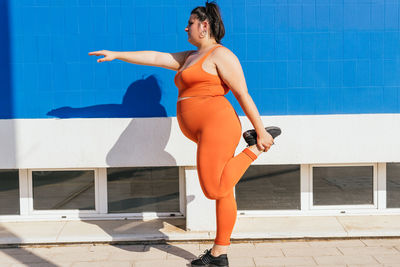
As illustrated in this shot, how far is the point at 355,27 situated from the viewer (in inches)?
161

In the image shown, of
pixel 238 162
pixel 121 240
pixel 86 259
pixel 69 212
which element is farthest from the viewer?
pixel 69 212

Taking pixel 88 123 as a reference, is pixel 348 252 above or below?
below

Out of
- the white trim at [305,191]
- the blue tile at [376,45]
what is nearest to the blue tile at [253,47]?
the blue tile at [376,45]

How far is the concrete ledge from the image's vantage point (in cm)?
389

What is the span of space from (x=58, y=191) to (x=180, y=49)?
1.88 m

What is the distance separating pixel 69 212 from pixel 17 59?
153 centimetres

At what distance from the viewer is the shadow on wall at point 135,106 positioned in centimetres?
411

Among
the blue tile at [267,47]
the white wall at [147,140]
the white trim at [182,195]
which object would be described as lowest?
the white trim at [182,195]

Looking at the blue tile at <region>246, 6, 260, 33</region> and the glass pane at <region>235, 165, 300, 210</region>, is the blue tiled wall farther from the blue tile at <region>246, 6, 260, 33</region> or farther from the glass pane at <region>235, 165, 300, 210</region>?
the glass pane at <region>235, 165, 300, 210</region>

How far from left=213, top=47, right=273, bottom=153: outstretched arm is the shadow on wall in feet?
3.88

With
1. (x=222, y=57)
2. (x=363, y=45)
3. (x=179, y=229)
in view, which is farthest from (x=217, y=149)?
(x=363, y=45)

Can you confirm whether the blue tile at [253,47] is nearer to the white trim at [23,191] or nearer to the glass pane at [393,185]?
the glass pane at [393,185]

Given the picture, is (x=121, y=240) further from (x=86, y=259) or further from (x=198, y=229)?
(x=198, y=229)

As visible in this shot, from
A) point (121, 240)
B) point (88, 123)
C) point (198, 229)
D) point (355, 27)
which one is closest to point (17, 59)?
point (88, 123)
